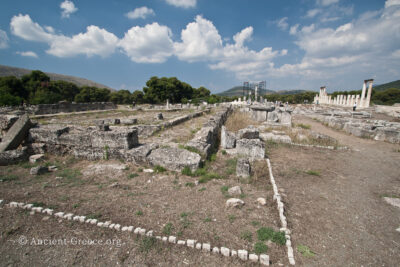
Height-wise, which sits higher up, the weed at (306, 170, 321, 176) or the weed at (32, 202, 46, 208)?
the weed at (32, 202, 46, 208)

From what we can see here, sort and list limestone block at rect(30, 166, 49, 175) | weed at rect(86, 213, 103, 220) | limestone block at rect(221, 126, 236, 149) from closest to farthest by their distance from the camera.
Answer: weed at rect(86, 213, 103, 220) → limestone block at rect(30, 166, 49, 175) → limestone block at rect(221, 126, 236, 149)

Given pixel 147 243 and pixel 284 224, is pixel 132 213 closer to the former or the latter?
pixel 147 243

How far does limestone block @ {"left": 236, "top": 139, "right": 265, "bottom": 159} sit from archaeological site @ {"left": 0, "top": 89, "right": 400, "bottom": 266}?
4 centimetres

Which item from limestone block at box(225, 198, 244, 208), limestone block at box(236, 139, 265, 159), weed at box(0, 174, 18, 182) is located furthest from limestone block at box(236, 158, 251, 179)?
weed at box(0, 174, 18, 182)

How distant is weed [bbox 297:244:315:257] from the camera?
263 cm

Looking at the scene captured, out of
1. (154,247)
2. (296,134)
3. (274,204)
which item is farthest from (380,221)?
(296,134)

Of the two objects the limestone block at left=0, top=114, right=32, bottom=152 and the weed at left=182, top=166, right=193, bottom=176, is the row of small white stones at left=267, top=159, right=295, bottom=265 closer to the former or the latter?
the weed at left=182, top=166, right=193, bottom=176

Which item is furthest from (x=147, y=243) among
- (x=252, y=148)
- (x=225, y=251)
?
(x=252, y=148)

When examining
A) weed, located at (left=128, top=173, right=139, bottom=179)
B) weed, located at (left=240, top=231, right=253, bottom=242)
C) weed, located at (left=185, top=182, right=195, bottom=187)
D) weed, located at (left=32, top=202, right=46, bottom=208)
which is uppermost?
weed, located at (left=32, top=202, right=46, bottom=208)

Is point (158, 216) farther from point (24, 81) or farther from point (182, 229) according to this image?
point (24, 81)

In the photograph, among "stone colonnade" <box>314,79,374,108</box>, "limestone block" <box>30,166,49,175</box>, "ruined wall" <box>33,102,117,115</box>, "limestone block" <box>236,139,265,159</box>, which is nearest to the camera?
"limestone block" <box>30,166,49,175</box>

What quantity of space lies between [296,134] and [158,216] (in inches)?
398

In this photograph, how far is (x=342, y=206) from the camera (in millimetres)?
3928

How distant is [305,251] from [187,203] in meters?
2.29
